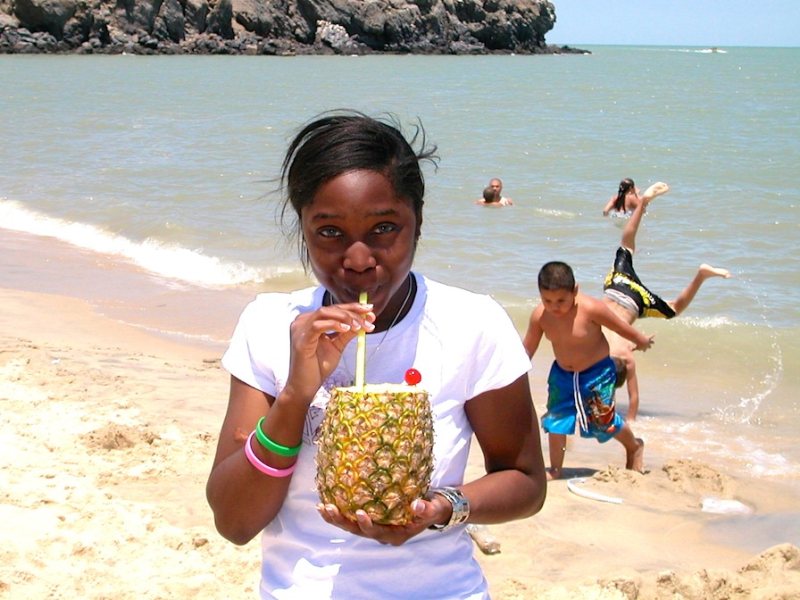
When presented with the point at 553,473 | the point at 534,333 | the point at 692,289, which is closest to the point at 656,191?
the point at 692,289

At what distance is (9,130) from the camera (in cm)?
2638

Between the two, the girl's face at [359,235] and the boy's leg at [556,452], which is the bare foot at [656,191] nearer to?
the boy's leg at [556,452]

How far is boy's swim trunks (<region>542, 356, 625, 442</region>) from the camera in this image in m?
6.24

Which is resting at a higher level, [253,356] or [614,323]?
[253,356]

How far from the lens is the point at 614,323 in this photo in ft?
21.1

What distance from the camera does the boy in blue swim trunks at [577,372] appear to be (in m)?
6.25

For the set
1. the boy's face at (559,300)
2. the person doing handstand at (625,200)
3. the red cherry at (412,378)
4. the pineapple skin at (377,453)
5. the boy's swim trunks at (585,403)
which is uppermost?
the red cherry at (412,378)

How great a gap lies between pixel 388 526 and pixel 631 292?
616 cm

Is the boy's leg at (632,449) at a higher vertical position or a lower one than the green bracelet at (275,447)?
lower

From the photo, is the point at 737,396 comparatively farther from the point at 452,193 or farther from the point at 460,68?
the point at 460,68

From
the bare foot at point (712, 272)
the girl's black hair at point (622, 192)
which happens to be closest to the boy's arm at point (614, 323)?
the bare foot at point (712, 272)

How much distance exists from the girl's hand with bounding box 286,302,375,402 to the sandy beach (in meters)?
2.46

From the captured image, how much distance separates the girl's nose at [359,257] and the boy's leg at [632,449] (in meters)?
4.62

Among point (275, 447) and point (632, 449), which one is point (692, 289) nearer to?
point (632, 449)
